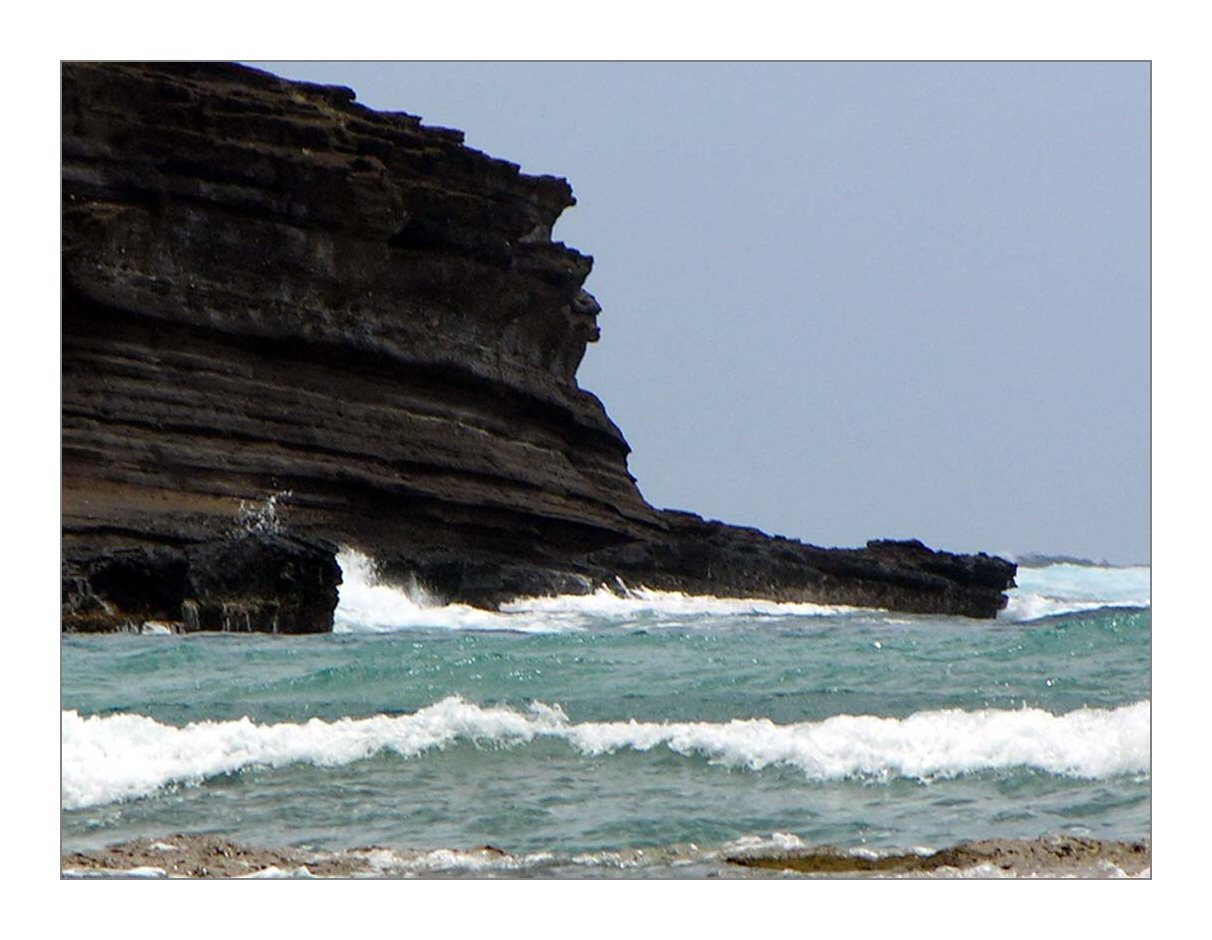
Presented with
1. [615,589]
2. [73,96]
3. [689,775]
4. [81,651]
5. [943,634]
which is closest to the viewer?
[689,775]

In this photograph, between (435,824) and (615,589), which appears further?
(615,589)

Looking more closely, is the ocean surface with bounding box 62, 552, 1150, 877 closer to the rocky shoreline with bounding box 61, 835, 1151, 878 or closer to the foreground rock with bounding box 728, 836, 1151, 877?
the rocky shoreline with bounding box 61, 835, 1151, 878

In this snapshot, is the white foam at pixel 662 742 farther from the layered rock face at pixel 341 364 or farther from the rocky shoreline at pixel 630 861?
the layered rock face at pixel 341 364

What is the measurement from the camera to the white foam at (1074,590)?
13.5 m

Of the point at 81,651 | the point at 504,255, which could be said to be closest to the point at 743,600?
the point at 504,255

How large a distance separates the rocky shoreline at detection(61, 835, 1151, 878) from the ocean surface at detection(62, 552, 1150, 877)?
0.22ft

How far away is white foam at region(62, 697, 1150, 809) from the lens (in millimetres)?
11227

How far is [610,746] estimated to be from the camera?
1199 cm

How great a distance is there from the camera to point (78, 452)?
27.9 m

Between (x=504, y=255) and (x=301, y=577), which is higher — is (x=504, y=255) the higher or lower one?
the higher one

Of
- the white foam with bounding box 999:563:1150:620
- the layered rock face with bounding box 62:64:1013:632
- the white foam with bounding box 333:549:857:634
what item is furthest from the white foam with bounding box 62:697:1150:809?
the layered rock face with bounding box 62:64:1013:632

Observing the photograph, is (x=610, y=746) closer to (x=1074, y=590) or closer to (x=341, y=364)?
(x=1074, y=590)

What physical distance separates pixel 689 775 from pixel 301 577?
38.7ft
